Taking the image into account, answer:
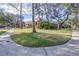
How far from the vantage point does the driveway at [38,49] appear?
2.29m

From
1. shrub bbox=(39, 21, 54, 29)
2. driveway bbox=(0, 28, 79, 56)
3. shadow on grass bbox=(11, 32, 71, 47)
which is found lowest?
driveway bbox=(0, 28, 79, 56)

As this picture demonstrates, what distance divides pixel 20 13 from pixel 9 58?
481 millimetres

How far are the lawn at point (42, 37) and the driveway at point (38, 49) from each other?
4 cm

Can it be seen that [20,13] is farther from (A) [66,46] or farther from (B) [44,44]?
(A) [66,46]

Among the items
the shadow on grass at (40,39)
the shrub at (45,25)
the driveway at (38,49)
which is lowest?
the driveway at (38,49)

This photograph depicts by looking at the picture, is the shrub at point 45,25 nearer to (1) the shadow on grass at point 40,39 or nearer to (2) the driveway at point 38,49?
(1) the shadow on grass at point 40,39

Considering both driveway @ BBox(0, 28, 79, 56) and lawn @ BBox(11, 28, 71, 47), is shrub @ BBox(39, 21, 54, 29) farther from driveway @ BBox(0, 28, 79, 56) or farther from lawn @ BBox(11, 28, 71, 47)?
driveway @ BBox(0, 28, 79, 56)

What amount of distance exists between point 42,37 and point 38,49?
13cm

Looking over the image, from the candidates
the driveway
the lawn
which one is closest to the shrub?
the lawn

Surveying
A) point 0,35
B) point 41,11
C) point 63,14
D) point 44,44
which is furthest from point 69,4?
point 0,35

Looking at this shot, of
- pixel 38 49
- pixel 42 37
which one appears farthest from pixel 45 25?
pixel 38 49

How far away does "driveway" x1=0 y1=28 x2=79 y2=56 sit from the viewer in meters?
2.29

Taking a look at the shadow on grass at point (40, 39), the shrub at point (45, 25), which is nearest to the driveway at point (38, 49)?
the shadow on grass at point (40, 39)

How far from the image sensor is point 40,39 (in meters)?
2.32
